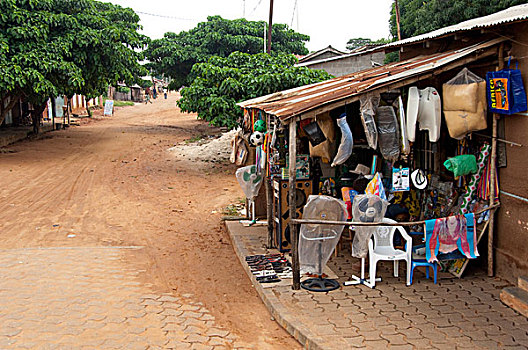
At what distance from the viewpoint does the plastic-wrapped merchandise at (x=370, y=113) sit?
19.4 feet

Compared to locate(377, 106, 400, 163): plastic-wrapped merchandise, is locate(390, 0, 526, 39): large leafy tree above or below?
above

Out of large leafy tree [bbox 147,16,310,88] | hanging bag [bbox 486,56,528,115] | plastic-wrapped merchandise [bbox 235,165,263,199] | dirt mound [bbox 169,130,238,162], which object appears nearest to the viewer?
hanging bag [bbox 486,56,528,115]

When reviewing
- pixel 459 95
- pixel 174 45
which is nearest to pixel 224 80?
pixel 459 95

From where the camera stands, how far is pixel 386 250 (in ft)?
20.7

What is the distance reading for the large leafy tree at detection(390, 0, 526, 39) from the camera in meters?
18.7

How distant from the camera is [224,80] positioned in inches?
561

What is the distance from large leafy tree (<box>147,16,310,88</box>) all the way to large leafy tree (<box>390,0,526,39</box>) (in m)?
6.59

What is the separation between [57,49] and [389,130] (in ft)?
44.6

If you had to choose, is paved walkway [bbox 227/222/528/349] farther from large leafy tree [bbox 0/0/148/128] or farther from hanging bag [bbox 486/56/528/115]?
large leafy tree [bbox 0/0/148/128]

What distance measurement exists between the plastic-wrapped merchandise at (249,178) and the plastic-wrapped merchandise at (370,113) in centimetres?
331

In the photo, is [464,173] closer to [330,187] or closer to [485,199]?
[485,199]

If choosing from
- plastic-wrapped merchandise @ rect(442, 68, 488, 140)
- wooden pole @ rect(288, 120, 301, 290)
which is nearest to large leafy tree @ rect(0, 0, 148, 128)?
wooden pole @ rect(288, 120, 301, 290)

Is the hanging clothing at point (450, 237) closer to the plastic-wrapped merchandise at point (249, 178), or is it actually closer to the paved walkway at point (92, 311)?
the paved walkway at point (92, 311)

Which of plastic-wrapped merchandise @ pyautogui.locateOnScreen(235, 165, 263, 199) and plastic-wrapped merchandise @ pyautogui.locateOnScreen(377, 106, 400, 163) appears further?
plastic-wrapped merchandise @ pyautogui.locateOnScreen(235, 165, 263, 199)
